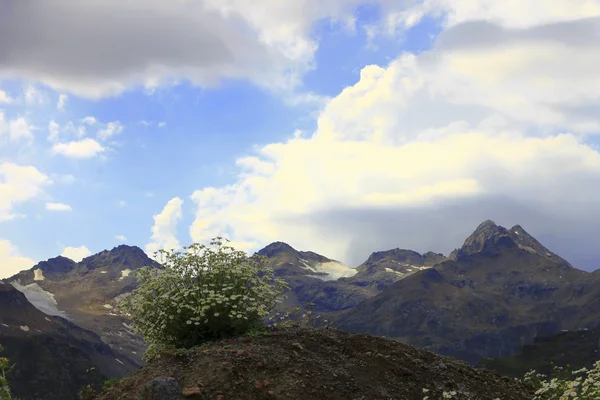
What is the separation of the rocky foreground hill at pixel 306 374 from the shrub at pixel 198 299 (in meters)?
0.84

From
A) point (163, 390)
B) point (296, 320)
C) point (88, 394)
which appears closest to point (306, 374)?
point (163, 390)

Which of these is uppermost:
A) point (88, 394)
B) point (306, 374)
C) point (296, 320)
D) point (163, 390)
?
point (296, 320)

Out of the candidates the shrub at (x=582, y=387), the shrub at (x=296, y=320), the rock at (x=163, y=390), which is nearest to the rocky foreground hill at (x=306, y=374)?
the rock at (x=163, y=390)

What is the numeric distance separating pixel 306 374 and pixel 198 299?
11.5 feet

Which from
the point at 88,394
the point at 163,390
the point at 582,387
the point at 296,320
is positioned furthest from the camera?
the point at 296,320

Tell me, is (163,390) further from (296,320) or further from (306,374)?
(296,320)

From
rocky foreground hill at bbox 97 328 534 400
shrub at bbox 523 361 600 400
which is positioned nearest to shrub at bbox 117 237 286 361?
rocky foreground hill at bbox 97 328 534 400

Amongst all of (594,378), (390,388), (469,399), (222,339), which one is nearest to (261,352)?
(222,339)

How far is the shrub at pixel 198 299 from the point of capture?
1493cm

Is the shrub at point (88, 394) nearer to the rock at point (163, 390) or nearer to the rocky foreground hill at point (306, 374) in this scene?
the rocky foreground hill at point (306, 374)

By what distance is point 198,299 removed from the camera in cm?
1448

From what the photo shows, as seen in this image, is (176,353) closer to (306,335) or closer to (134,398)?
(134,398)

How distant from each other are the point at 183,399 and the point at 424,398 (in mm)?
4928

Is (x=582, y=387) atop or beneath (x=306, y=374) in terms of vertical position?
beneath
